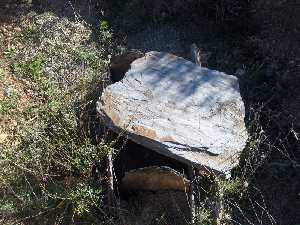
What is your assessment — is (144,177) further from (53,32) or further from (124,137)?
(53,32)

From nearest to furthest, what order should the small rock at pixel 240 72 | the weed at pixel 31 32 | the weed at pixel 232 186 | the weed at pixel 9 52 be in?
the weed at pixel 232 186
the small rock at pixel 240 72
the weed at pixel 9 52
the weed at pixel 31 32

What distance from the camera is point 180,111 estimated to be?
14.7ft

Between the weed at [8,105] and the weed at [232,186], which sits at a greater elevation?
the weed at [8,105]

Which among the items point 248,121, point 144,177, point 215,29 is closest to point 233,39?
point 215,29

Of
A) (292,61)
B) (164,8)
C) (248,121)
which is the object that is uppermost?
(164,8)

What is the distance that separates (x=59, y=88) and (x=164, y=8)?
1.68 m

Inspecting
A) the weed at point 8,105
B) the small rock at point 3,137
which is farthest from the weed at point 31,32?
the small rock at point 3,137

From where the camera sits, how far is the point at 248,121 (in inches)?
199

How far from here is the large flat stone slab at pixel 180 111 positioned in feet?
13.8

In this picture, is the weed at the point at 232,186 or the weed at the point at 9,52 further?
the weed at the point at 9,52

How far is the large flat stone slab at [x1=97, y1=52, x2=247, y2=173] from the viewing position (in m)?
4.21

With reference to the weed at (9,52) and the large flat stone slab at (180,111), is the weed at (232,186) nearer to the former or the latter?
the large flat stone slab at (180,111)

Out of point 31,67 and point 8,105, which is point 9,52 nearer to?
point 31,67

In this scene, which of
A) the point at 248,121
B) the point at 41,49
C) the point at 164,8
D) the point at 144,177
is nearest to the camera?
the point at 144,177
